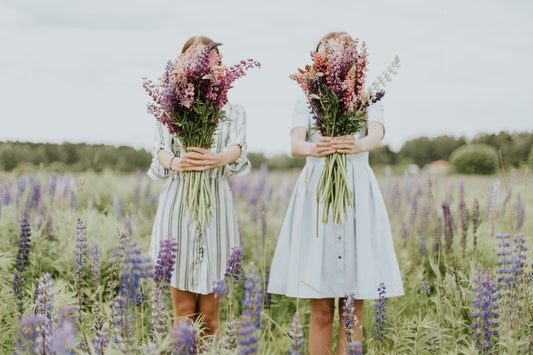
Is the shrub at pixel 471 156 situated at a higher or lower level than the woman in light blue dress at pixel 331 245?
higher

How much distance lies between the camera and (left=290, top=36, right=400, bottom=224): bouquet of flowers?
103 inches

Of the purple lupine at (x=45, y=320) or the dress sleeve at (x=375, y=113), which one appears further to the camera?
the dress sleeve at (x=375, y=113)

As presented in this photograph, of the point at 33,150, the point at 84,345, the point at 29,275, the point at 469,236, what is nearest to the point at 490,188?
the point at 469,236

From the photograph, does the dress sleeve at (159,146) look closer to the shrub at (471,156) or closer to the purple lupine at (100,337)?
the purple lupine at (100,337)

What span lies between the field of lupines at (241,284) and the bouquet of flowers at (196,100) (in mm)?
539

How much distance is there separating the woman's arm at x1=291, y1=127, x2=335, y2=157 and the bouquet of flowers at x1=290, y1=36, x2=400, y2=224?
2.6 inches

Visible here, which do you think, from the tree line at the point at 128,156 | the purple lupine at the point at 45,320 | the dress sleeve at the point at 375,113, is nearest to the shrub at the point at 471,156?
the tree line at the point at 128,156

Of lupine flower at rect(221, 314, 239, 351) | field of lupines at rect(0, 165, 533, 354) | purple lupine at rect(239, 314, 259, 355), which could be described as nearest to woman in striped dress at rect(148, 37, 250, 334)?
field of lupines at rect(0, 165, 533, 354)

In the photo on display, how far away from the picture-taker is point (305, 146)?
9.39 feet

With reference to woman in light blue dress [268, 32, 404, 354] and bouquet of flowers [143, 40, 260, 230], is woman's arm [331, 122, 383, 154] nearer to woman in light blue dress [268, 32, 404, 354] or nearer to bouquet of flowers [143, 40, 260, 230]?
woman in light blue dress [268, 32, 404, 354]

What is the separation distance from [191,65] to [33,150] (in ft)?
20.7

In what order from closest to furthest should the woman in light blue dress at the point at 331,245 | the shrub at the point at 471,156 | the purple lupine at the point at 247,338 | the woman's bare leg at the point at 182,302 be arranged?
Result: the purple lupine at the point at 247,338
the woman in light blue dress at the point at 331,245
the woman's bare leg at the point at 182,302
the shrub at the point at 471,156

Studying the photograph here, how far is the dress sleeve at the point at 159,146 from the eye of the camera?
304 centimetres

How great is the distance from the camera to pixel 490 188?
4.54 metres
